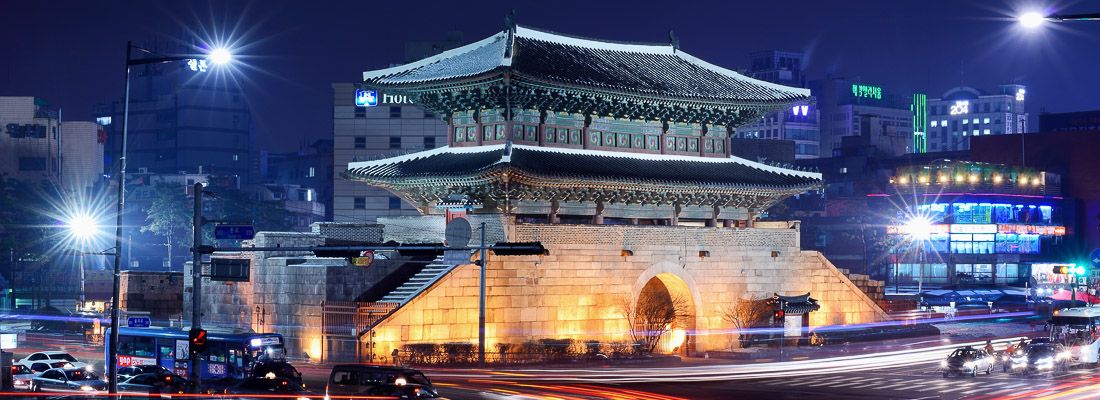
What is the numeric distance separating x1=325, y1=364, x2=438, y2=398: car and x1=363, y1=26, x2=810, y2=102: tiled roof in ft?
70.5

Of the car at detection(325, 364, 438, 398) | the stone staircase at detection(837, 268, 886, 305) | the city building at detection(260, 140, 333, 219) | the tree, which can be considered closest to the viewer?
the car at detection(325, 364, 438, 398)

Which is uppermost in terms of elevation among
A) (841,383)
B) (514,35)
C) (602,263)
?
(514,35)

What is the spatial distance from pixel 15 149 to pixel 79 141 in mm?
5696

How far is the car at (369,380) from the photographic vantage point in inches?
1533

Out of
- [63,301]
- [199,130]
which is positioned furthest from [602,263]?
[199,130]

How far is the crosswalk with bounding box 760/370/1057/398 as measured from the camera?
45.5m

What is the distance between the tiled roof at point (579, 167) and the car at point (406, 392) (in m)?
20.1

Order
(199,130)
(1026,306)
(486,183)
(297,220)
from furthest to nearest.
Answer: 1. (199,130)
2. (297,220)
3. (1026,306)
4. (486,183)

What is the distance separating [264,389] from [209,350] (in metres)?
9.27

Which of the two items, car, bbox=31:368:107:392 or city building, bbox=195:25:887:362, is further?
city building, bbox=195:25:887:362

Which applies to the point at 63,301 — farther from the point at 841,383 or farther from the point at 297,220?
the point at 841,383

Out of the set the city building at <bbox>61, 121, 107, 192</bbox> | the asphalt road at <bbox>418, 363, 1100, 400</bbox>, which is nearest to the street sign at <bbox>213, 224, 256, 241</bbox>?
the asphalt road at <bbox>418, 363, 1100, 400</bbox>

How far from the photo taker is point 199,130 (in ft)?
518

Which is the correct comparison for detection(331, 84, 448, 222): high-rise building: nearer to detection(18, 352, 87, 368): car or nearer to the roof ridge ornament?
the roof ridge ornament
